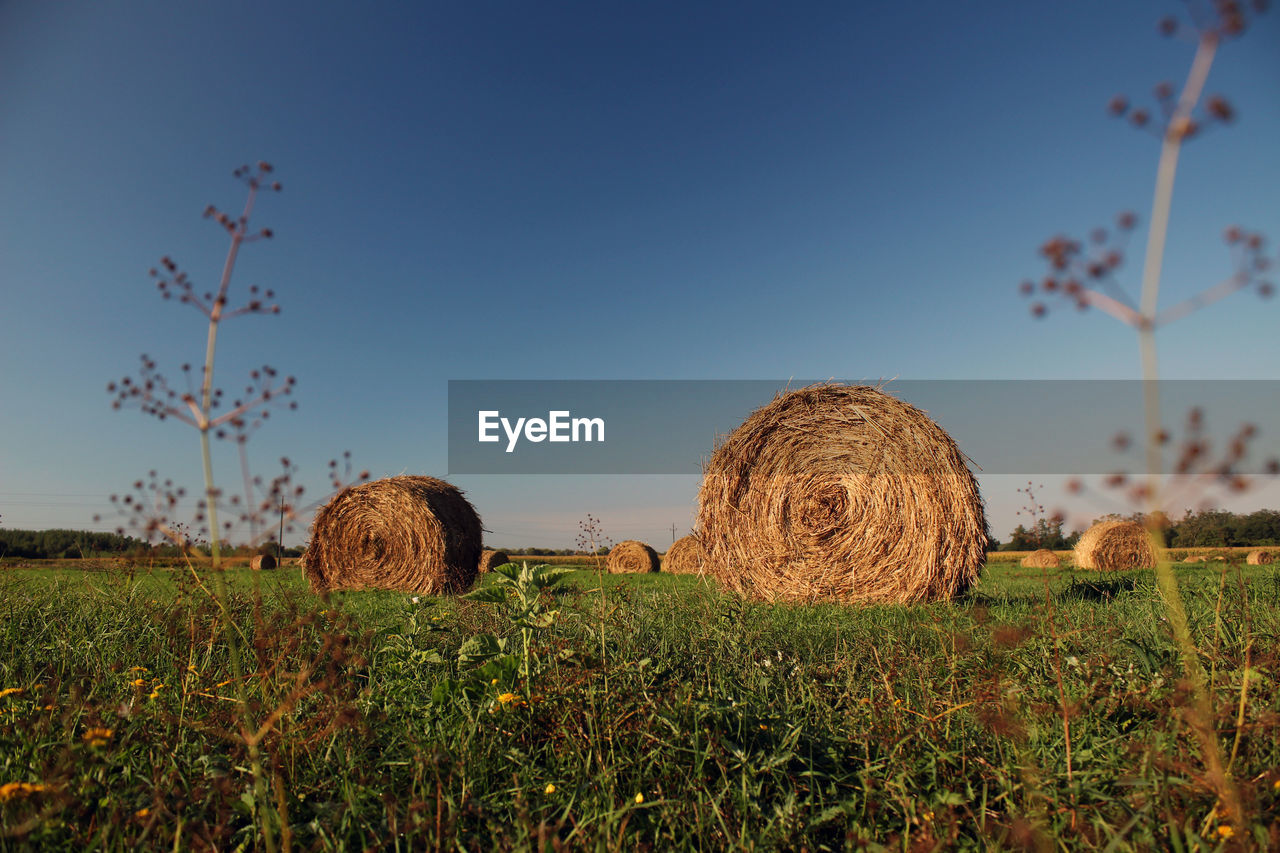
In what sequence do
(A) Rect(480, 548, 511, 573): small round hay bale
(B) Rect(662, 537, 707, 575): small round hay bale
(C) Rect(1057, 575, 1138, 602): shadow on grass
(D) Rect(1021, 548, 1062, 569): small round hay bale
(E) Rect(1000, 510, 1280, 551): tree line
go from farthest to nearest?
(B) Rect(662, 537, 707, 575): small round hay bale
(A) Rect(480, 548, 511, 573): small round hay bale
(D) Rect(1021, 548, 1062, 569): small round hay bale
(C) Rect(1057, 575, 1138, 602): shadow on grass
(E) Rect(1000, 510, 1280, 551): tree line

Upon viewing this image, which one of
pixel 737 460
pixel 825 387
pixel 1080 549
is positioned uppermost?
pixel 825 387

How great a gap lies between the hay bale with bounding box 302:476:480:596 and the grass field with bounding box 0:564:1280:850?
8.06 metres

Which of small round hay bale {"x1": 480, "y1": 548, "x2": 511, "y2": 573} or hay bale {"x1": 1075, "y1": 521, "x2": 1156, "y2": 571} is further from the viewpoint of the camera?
small round hay bale {"x1": 480, "y1": 548, "x2": 511, "y2": 573}

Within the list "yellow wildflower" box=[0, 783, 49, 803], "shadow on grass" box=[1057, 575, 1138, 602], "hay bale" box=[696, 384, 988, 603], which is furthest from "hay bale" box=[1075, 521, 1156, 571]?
"yellow wildflower" box=[0, 783, 49, 803]

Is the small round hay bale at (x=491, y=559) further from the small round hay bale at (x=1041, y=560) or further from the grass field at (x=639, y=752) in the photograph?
the grass field at (x=639, y=752)

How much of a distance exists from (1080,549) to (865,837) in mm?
18083

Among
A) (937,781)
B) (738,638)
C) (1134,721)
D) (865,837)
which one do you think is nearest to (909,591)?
(738,638)

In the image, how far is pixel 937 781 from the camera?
7.04 feet

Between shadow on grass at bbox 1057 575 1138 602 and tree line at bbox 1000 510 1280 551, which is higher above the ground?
tree line at bbox 1000 510 1280 551

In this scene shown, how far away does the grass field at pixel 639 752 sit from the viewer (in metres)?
1.74

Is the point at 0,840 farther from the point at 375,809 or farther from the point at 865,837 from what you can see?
the point at 865,837

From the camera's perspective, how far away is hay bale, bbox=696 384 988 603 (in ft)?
24.9

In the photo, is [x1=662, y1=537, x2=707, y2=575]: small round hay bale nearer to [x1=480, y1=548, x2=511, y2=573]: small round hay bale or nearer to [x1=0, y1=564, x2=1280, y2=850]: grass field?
[x1=480, y1=548, x2=511, y2=573]: small round hay bale

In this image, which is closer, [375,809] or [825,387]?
[375,809]
